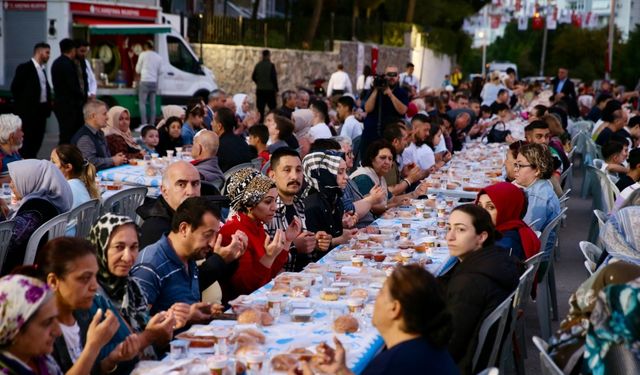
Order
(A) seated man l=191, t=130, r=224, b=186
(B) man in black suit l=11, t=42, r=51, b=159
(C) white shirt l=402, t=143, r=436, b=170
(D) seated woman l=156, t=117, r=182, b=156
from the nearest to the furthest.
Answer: (A) seated man l=191, t=130, r=224, b=186 < (C) white shirt l=402, t=143, r=436, b=170 < (D) seated woman l=156, t=117, r=182, b=156 < (B) man in black suit l=11, t=42, r=51, b=159

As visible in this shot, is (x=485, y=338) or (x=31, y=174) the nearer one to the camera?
(x=485, y=338)

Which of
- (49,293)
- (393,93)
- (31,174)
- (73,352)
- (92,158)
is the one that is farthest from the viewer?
(393,93)

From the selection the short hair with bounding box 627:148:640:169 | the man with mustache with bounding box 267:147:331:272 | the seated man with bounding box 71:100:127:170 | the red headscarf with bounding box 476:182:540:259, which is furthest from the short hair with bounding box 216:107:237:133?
the red headscarf with bounding box 476:182:540:259

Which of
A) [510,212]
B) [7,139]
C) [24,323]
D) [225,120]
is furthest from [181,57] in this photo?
[24,323]

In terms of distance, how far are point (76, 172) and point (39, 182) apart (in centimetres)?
98

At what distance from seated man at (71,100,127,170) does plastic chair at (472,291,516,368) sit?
6.55 metres

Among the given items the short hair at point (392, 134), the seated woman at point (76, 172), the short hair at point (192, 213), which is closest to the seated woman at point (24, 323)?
the short hair at point (192, 213)

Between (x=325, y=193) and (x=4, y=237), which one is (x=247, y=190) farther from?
(x=4, y=237)

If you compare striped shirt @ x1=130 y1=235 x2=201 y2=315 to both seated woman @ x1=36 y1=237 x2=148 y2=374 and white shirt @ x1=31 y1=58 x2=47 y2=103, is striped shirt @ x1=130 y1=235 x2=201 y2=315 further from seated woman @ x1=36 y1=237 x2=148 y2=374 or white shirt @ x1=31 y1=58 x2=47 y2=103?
white shirt @ x1=31 y1=58 x2=47 y2=103

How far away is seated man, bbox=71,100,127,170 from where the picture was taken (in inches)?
423

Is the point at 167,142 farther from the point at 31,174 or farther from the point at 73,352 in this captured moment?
the point at 73,352

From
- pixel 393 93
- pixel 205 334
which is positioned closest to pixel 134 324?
pixel 205 334

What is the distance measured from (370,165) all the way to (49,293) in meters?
6.04

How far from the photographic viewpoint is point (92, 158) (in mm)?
10789
